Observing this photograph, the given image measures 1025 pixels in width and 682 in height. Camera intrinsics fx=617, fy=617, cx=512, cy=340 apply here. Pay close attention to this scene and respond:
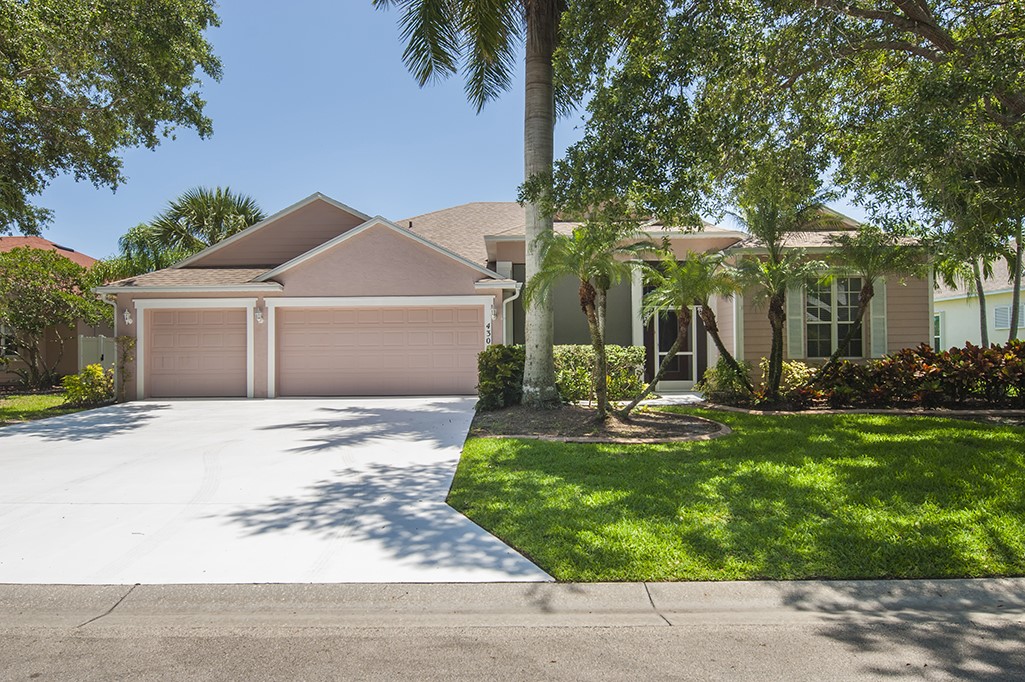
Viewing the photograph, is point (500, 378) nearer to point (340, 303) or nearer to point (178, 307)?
point (340, 303)

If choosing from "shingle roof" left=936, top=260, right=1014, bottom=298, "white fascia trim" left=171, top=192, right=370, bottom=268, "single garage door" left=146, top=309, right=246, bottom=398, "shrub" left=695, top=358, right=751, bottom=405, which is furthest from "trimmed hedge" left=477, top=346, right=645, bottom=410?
"shingle roof" left=936, top=260, right=1014, bottom=298

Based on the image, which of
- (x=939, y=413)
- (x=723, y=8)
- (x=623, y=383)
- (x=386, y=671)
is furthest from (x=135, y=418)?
(x=939, y=413)

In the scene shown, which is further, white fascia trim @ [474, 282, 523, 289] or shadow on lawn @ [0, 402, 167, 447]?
white fascia trim @ [474, 282, 523, 289]

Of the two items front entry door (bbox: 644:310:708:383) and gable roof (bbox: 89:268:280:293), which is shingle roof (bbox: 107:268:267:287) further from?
front entry door (bbox: 644:310:708:383)

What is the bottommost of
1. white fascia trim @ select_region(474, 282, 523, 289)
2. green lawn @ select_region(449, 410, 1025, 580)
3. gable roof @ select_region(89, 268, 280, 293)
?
green lawn @ select_region(449, 410, 1025, 580)

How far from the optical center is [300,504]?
241 inches

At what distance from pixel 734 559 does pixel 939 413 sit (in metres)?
8.92

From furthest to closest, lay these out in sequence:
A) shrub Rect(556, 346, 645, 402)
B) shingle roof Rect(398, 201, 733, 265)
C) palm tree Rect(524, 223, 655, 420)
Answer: shingle roof Rect(398, 201, 733, 265) < shrub Rect(556, 346, 645, 402) < palm tree Rect(524, 223, 655, 420)

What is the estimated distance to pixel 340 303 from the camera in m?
15.2

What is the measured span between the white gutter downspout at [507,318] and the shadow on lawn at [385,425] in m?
2.26

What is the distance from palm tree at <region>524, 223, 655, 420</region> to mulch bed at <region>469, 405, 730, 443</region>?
50cm

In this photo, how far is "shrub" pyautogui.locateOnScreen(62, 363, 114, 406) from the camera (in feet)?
46.7

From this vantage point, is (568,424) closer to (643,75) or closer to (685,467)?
(685,467)

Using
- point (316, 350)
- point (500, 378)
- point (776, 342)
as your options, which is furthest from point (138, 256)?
point (776, 342)
